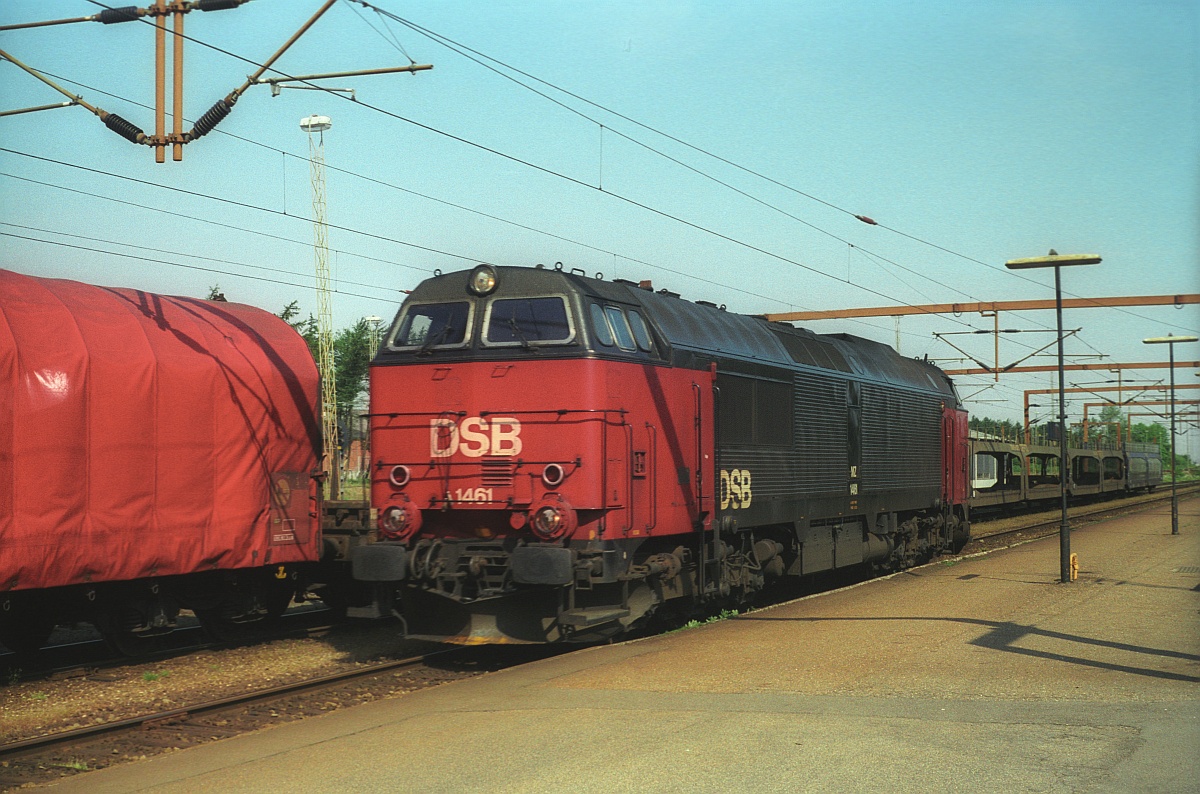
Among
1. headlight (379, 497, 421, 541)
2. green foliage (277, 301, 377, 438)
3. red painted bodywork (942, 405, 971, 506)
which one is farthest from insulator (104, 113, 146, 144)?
green foliage (277, 301, 377, 438)

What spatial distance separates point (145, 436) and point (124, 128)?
3307 mm

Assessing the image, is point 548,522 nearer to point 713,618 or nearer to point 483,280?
point 483,280

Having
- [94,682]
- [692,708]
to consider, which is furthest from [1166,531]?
[94,682]

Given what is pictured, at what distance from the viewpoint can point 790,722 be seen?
28.2 feet

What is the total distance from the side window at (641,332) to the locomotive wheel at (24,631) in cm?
728

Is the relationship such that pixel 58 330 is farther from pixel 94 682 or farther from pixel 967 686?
pixel 967 686

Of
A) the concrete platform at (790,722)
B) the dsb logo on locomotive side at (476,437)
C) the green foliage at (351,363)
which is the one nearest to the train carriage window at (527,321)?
the dsb logo on locomotive side at (476,437)

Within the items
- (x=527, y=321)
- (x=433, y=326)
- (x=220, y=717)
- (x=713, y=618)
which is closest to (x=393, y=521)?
(x=433, y=326)

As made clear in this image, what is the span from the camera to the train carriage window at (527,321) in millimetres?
12289

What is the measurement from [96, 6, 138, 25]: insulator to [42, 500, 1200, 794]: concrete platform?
7141 mm

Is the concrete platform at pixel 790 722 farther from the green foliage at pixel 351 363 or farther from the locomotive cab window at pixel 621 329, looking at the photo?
the green foliage at pixel 351 363

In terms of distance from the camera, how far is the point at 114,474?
39.5 ft

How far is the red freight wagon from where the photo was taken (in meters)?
11.3

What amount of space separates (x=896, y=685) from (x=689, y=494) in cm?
409
